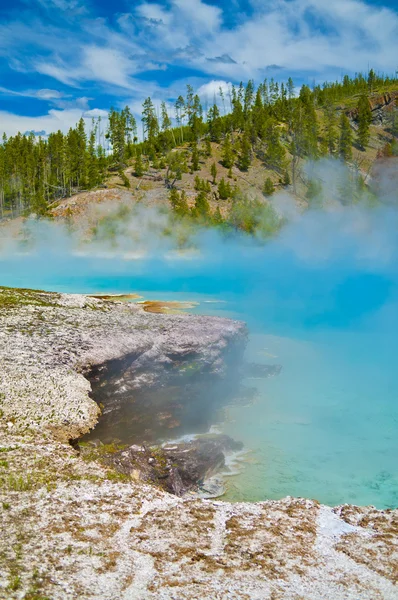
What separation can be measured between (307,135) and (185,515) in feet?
359

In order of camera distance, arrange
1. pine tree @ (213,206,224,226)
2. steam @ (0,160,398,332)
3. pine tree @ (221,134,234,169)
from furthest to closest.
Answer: pine tree @ (221,134,234,169) → pine tree @ (213,206,224,226) → steam @ (0,160,398,332)

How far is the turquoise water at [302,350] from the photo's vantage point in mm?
17312

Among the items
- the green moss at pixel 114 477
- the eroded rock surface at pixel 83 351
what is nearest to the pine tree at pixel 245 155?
the eroded rock surface at pixel 83 351

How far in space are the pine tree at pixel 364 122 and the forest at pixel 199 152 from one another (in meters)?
0.24

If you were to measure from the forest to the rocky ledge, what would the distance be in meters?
66.0

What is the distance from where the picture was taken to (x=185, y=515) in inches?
406

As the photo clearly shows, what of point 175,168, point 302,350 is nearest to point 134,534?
point 302,350

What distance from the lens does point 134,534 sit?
9.41 meters

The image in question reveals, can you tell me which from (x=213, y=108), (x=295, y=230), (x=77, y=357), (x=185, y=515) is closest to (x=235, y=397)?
(x=77, y=357)

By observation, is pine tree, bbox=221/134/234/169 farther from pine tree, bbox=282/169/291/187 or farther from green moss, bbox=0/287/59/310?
green moss, bbox=0/287/59/310

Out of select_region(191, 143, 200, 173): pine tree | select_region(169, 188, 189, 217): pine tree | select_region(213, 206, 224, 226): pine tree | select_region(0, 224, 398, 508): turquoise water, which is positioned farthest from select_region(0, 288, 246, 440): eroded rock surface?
select_region(191, 143, 200, 173): pine tree

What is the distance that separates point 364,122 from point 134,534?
123 m

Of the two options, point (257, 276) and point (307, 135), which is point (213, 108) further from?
point (257, 276)

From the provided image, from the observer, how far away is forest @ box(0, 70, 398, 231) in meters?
85.7
